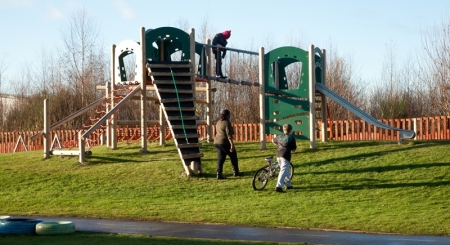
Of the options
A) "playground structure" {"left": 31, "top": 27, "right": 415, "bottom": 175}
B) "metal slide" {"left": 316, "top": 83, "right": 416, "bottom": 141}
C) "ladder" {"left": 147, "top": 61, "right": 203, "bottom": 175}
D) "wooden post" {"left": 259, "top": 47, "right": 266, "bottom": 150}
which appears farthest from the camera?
"wooden post" {"left": 259, "top": 47, "right": 266, "bottom": 150}

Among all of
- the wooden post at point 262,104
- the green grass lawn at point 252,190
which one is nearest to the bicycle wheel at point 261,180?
the green grass lawn at point 252,190

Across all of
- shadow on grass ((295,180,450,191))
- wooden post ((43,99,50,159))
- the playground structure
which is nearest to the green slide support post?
the playground structure

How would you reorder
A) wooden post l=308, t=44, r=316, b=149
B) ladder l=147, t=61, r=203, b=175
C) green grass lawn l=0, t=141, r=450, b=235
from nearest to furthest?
green grass lawn l=0, t=141, r=450, b=235 → ladder l=147, t=61, r=203, b=175 → wooden post l=308, t=44, r=316, b=149

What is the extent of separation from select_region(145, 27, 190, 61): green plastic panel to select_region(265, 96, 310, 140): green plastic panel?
11.2 feet

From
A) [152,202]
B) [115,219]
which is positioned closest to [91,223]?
[115,219]

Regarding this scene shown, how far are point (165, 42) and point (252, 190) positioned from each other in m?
8.29

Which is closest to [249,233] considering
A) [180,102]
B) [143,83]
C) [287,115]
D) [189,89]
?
[180,102]

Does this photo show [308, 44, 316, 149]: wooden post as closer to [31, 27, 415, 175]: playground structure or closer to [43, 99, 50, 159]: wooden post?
[31, 27, 415, 175]: playground structure

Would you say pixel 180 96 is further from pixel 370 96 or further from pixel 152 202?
pixel 370 96

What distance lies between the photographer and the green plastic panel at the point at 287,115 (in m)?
24.4

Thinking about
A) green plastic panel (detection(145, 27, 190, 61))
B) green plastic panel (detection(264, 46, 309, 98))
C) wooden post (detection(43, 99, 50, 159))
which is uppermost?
green plastic panel (detection(145, 27, 190, 61))

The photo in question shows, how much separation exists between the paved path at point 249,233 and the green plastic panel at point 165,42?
10.4m

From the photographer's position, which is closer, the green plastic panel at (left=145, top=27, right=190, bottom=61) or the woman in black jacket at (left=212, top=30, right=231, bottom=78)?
the green plastic panel at (left=145, top=27, right=190, bottom=61)

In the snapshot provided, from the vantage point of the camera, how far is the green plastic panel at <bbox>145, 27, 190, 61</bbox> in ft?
84.3
